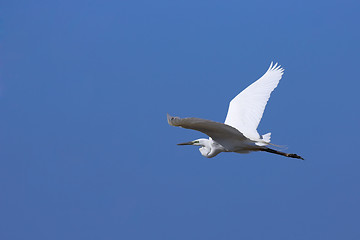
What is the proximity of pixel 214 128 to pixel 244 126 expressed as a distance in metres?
1.24

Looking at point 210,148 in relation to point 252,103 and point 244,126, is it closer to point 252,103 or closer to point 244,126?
point 244,126

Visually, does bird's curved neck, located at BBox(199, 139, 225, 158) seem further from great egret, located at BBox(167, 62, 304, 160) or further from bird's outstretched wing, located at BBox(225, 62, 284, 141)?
bird's outstretched wing, located at BBox(225, 62, 284, 141)

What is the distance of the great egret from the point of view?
13.5 ft

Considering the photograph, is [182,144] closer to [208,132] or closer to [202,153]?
[202,153]

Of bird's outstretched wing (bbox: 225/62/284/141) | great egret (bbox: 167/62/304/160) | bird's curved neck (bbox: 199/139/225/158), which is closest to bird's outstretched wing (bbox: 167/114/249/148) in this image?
great egret (bbox: 167/62/304/160)

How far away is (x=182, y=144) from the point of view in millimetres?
5199

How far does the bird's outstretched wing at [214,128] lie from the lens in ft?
10.4

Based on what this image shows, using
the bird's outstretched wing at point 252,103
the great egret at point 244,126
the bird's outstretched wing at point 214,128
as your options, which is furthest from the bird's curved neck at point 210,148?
the bird's outstretched wing at point 252,103

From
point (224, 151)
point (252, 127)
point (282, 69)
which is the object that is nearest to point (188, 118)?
point (224, 151)

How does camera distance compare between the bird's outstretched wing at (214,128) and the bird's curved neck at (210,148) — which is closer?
the bird's outstretched wing at (214,128)

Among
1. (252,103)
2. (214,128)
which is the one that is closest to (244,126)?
(252,103)

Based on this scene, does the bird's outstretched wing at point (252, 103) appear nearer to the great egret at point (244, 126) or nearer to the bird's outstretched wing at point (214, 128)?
the great egret at point (244, 126)

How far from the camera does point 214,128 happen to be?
12.7 feet

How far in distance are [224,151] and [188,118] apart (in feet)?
5.39
